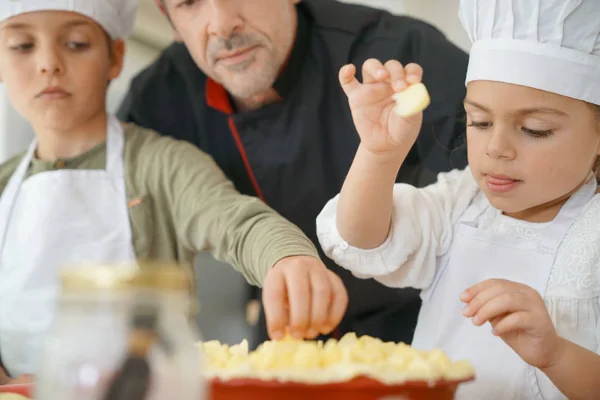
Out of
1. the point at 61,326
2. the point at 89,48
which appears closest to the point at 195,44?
the point at 89,48

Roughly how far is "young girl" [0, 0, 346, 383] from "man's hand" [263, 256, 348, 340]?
10.1 inches

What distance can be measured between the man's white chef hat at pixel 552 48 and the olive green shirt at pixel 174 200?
274 mm

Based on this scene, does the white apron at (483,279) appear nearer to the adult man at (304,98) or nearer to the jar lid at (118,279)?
the adult man at (304,98)

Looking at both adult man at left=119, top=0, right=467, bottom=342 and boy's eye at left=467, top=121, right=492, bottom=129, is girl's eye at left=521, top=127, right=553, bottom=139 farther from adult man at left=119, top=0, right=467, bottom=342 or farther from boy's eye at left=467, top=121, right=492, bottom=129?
Answer: adult man at left=119, top=0, right=467, bottom=342

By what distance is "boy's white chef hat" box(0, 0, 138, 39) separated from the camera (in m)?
0.80

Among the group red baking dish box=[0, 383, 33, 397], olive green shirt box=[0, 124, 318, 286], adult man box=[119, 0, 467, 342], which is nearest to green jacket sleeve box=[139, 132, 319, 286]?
olive green shirt box=[0, 124, 318, 286]

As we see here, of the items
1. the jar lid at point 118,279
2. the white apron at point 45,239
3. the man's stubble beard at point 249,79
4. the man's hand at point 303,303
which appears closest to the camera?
the jar lid at point 118,279

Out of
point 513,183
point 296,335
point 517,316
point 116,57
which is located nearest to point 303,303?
point 296,335

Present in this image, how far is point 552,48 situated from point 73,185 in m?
0.54

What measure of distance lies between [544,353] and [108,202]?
1.67 feet

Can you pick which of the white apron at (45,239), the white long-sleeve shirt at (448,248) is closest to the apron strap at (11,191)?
the white apron at (45,239)

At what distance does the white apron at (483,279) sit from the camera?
649 millimetres

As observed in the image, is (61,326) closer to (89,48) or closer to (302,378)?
(302,378)

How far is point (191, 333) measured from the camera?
33 cm
